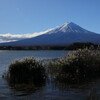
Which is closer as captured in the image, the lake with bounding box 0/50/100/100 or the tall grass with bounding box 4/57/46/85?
the lake with bounding box 0/50/100/100

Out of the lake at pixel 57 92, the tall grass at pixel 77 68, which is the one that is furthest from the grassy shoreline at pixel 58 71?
the lake at pixel 57 92

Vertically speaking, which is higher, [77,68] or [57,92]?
[77,68]

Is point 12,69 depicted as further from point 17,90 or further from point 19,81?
point 17,90

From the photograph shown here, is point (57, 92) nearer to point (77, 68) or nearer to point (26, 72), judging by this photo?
point (26, 72)

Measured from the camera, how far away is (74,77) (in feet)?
51.0

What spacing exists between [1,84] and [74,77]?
469 centimetres

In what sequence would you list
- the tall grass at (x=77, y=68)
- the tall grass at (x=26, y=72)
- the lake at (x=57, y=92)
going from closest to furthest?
the lake at (x=57, y=92)
the tall grass at (x=26, y=72)
the tall grass at (x=77, y=68)

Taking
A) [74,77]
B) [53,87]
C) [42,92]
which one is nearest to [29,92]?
[42,92]

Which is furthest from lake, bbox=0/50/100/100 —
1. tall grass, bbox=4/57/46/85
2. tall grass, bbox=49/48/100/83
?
tall grass, bbox=49/48/100/83

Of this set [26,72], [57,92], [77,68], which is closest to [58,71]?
[77,68]

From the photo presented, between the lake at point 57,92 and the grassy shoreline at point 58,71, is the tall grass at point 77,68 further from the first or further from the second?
the lake at point 57,92

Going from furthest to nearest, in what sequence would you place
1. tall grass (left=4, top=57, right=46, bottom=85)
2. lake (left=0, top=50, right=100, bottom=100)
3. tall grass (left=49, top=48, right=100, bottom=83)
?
tall grass (left=49, top=48, right=100, bottom=83), tall grass (left=4, top=57, right=46, bottom=85), lake (left=0, top=50, right=100, bottom=100)

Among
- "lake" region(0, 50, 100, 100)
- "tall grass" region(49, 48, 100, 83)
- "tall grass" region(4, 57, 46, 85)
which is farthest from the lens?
"tall grass" region(49, 48, 100, 83)

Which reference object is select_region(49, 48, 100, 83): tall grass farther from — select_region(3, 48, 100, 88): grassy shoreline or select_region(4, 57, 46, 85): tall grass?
select_region(4, 57, 46, 85): tall grass
